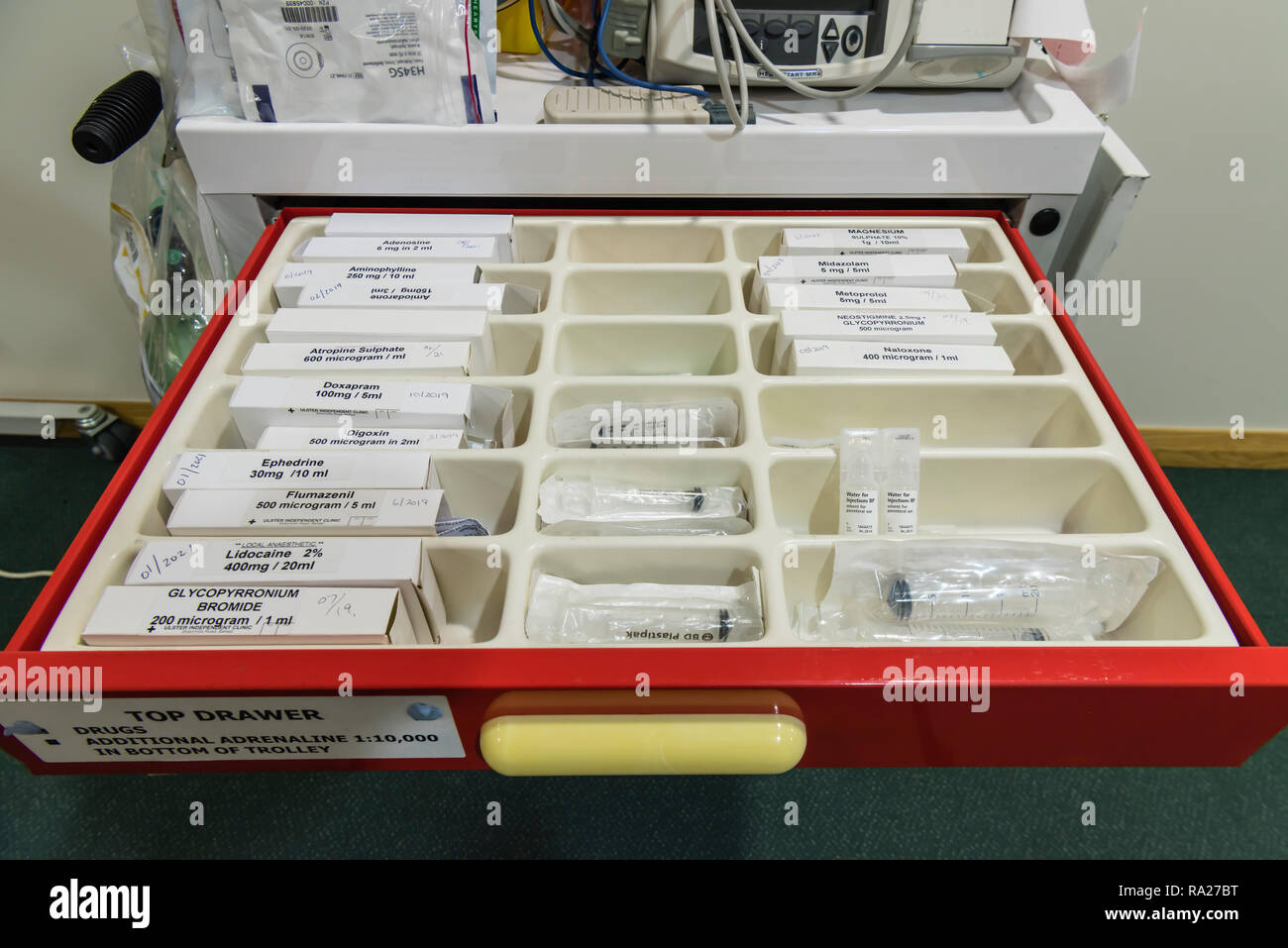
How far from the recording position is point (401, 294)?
73 cm

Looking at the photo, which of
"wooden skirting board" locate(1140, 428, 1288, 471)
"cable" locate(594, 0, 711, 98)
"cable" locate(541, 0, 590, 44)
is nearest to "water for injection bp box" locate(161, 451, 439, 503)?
"cable" locate(594, 0, 711, 98)

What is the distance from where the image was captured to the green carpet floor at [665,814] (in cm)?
113

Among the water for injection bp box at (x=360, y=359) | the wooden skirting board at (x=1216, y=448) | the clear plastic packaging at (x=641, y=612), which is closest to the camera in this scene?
the clear plastic packaging at (x=641, y=612)

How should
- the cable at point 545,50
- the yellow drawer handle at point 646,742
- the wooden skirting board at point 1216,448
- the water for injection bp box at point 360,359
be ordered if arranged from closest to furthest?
the yellow drawer handle at point 646,742 → the water for injection bp box at point 360,359 → the cable at point 545,50 → the wooden skirting board at point 1216,448

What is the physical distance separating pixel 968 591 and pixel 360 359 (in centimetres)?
53

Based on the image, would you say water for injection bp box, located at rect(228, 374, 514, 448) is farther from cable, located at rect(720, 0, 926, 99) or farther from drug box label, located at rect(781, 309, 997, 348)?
cable, located at rect(720, 0, 926, 99)

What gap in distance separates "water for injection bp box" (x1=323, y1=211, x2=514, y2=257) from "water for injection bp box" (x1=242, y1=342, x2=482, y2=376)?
0.56 ft

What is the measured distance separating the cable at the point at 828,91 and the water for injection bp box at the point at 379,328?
373 millimetres

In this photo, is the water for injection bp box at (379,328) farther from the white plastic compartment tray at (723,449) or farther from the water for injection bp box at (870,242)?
the water for injection bp box at (870,242)

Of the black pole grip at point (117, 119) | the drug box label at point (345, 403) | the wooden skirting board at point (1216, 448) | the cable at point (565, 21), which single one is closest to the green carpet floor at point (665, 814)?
the wooden skirting board at point (1216, 448)

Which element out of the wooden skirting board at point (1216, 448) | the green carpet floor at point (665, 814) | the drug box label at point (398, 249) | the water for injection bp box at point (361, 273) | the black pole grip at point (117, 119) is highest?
the black pole grip at point (117, 119)

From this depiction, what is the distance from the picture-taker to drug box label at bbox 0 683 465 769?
0.46m
